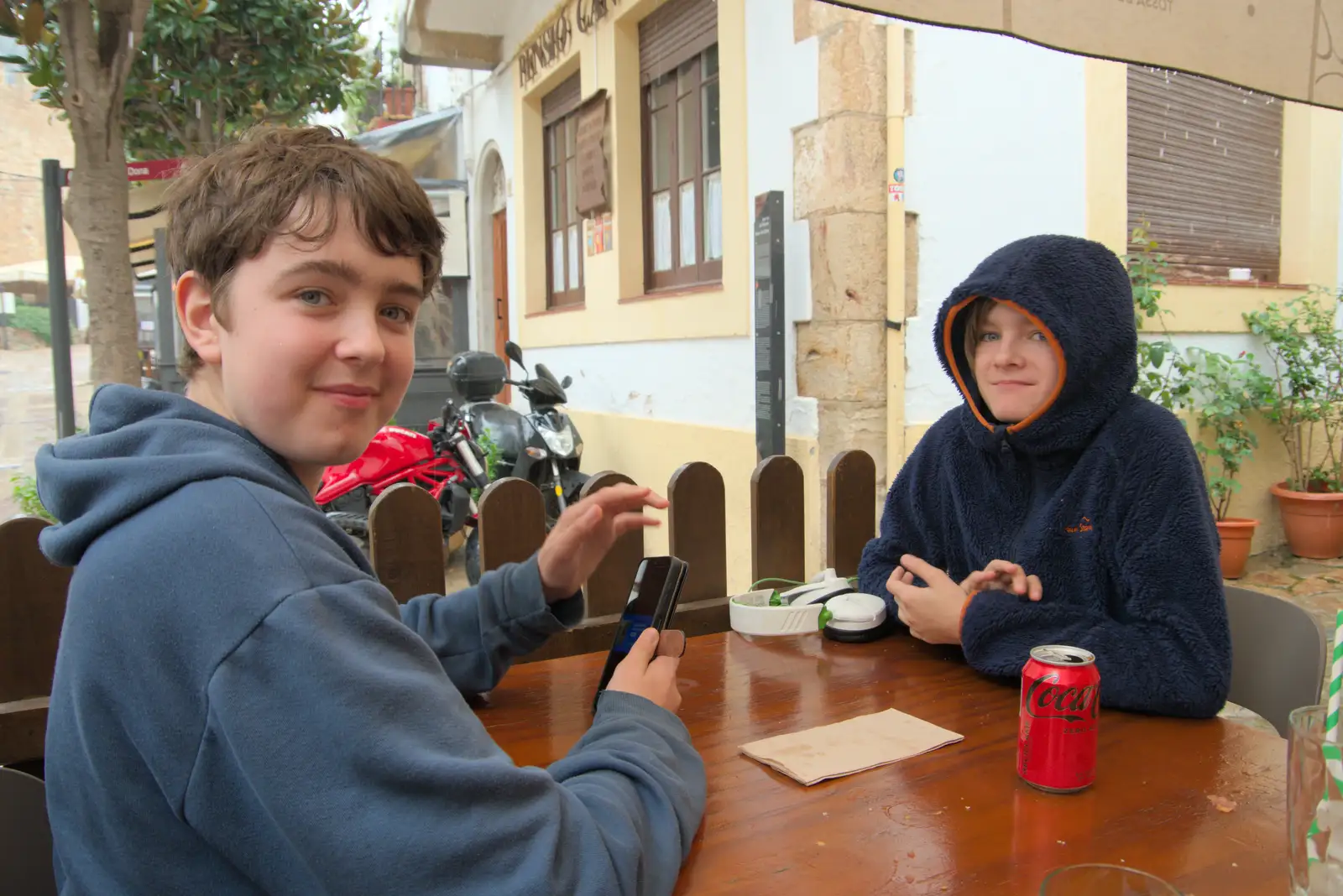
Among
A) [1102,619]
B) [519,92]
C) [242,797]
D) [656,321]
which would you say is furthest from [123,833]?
[519,92]

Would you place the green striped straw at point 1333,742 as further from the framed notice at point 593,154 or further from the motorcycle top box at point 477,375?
the framed notice at point 593,154

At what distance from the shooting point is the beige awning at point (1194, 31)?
4.80 feet

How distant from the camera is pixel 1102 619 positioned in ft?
5.37

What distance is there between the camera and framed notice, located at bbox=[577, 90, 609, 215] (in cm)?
710

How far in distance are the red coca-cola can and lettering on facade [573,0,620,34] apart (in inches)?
259

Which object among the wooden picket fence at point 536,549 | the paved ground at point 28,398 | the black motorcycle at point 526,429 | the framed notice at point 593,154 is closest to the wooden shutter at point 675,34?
the framed notice at point 593,154

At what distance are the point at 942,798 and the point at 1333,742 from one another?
17.9 inches

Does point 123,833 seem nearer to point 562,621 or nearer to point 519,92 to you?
point 562,621

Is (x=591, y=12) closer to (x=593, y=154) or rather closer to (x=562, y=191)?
(x=593, y=154)

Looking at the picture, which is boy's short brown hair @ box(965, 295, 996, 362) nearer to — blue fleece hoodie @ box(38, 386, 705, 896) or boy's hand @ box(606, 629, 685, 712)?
boy's hand @ box(606, 629, 685, 712)

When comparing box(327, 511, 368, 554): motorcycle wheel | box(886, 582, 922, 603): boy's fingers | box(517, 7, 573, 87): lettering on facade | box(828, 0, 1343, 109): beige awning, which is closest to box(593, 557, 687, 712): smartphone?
box(886, 582, 922, 603): boy's fingers

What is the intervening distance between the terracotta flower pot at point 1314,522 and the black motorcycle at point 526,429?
4.64m

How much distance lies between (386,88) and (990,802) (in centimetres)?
1587

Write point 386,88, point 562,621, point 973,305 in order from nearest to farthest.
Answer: point 562,621 < point 973,305 < point 386,88
